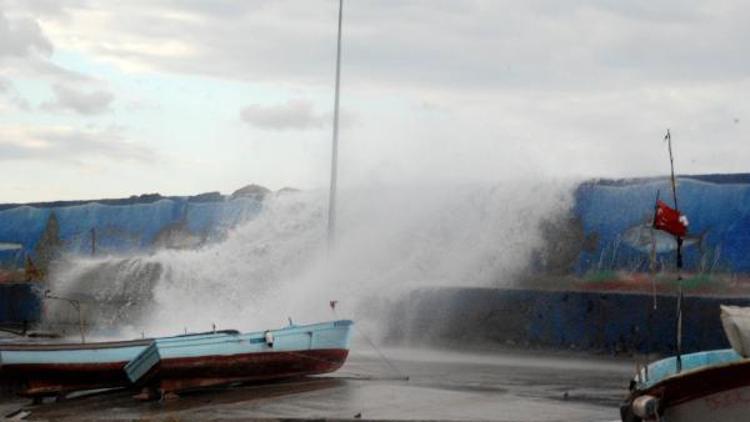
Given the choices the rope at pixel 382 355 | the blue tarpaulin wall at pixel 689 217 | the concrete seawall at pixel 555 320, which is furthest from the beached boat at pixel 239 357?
the blue tarpaulin wall at pixel 689 217

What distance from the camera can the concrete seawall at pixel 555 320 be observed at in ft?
64.3

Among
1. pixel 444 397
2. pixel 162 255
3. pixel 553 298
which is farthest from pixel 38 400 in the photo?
pixel 162 255

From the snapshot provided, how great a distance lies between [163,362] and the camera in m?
16.4

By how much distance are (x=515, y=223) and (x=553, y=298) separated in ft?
14.1

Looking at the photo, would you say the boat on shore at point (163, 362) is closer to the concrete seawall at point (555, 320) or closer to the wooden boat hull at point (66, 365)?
the wooden boat hull at point (66, 365)

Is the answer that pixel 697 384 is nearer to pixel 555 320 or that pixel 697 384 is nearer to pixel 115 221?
pixel 555 320

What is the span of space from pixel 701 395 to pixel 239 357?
317 inches

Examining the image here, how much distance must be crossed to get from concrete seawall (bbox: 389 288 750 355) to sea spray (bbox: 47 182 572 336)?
0.95 meters

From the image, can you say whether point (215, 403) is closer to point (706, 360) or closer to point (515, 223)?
point (706, 360)

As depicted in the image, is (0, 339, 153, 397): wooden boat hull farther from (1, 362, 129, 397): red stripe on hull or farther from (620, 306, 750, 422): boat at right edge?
(620, 306, 750, 422): boat at right edge

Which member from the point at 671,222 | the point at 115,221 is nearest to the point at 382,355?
the point at 671,222

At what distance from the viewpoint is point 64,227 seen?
3831cm

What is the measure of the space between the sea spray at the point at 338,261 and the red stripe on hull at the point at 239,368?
203 inches

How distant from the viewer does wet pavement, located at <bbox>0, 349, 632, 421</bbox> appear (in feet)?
46.8
